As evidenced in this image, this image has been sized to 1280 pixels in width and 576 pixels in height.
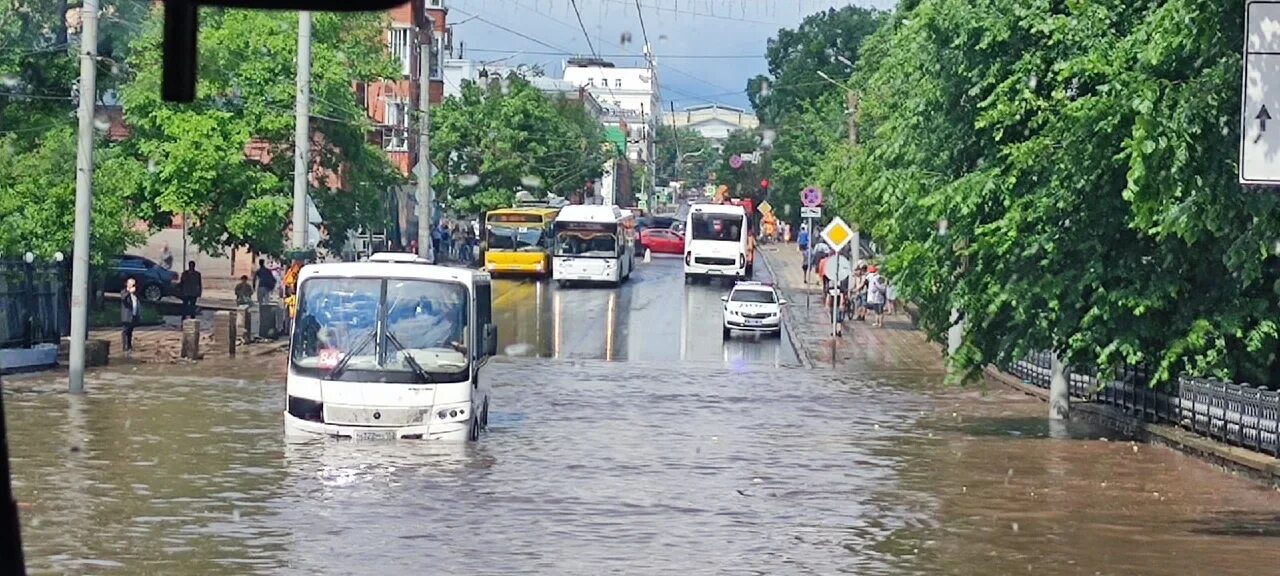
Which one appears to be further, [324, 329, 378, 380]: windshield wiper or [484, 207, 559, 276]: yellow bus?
[484, 207, 559, 276]: yellow bus

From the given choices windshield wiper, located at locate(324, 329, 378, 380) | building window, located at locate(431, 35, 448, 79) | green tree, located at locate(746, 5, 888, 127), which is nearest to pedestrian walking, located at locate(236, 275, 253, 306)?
windshield wiper, located at locate(324, 329, 378, 380)

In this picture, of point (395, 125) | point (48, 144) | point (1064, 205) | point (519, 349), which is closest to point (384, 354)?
point (1064, 205)

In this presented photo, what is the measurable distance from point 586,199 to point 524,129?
41.7 metres

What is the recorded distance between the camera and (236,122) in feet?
153

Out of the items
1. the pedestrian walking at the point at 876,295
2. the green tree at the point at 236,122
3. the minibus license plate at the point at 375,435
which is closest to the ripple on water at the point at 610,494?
the minibus license plate at the point at 375,435

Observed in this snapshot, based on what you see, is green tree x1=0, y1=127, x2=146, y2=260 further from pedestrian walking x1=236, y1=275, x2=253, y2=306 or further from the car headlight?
the car headlight

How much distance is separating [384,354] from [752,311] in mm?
27218

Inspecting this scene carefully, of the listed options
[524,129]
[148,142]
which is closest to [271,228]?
[148,142]

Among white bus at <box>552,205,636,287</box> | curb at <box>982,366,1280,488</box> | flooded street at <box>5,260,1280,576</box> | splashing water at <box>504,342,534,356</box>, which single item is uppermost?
white bus at <box>552,205,636,287</box>

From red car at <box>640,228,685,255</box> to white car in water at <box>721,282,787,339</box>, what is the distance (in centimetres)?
4418

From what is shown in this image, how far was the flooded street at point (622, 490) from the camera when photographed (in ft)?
51.5

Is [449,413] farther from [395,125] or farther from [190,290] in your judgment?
[395,125]

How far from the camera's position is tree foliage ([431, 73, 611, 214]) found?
10006cm

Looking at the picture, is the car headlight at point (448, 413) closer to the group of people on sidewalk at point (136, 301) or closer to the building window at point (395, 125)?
the group of people on sidewalk at point (136, 301)
